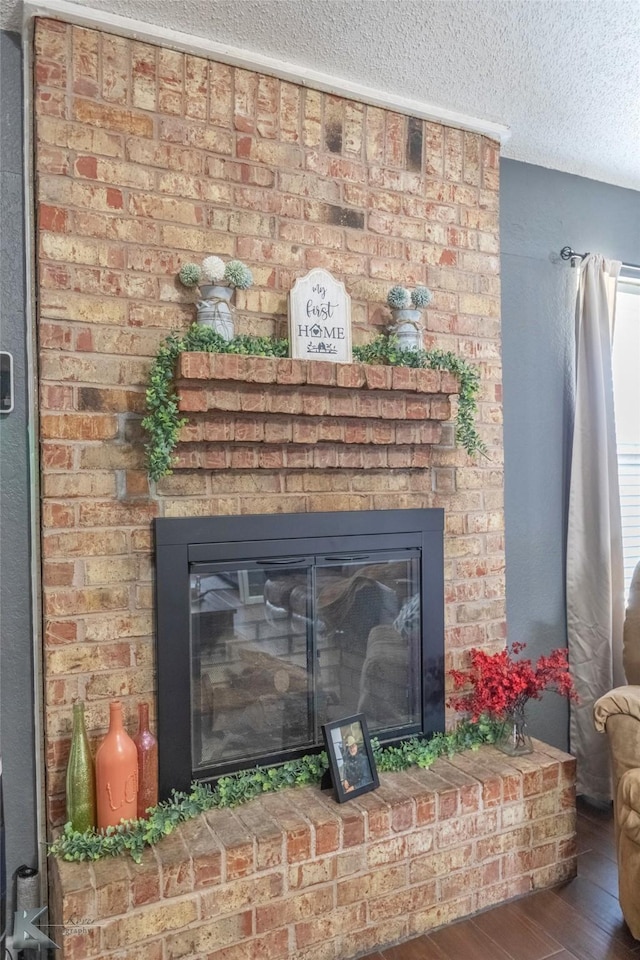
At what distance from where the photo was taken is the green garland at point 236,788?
1.73 m

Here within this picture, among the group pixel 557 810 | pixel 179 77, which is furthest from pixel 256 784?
pixel 179 77

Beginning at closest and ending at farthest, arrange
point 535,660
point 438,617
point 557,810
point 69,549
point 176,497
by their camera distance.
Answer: point 69,549
point 176,497
point 557,810
point 438,617
point 535,660

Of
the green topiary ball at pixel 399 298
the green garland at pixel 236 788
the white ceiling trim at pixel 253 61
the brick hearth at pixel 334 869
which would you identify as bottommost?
the brick hearth at pixel 334 869

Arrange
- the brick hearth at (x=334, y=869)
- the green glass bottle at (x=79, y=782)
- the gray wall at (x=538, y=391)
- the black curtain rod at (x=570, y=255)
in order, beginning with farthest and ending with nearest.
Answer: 1. the black curtain rod at (x=570, y=255)
2. the gray wall at (x=538, y=391)
3. the green glass bottle at (x=79, y=782)
4. the brick hearth at (x=334, y=869)

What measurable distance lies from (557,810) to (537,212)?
232 centimetres

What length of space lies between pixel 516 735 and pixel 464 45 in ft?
7.34

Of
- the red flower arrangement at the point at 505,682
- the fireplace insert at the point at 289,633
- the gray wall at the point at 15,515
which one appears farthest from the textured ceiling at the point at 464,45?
the red flower arrangement at the point at 505,682

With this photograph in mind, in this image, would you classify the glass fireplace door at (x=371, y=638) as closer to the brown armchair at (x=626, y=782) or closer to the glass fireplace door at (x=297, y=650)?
the glass fireplace door at (x=297, y=650)

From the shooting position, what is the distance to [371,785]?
2057mm

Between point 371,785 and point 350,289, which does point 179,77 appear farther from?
point 371,785

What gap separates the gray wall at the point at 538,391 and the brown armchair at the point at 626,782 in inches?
19.3

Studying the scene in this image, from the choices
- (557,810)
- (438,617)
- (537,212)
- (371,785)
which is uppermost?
(537,212)

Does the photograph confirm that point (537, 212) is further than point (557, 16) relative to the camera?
Yes

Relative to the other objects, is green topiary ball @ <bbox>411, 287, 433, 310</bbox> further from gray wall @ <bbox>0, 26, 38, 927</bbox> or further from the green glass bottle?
the green glass bottle
